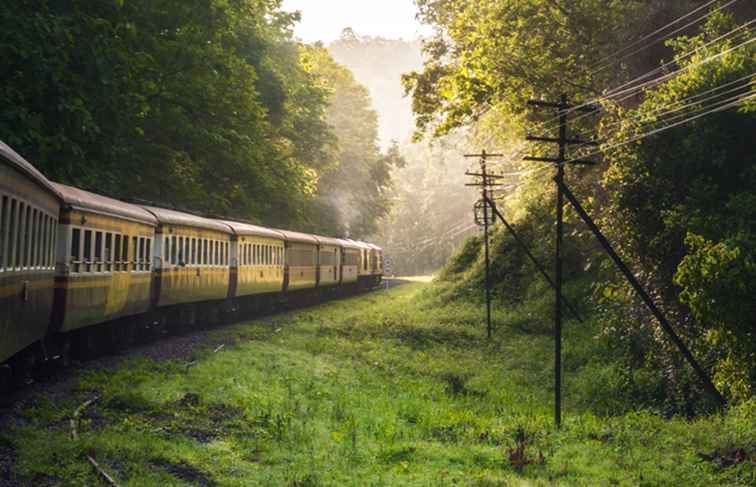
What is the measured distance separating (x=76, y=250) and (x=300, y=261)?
24.5 metres

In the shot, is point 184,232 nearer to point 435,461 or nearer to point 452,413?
point 452,413

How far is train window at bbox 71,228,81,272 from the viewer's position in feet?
50.9

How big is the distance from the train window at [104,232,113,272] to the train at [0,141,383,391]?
4cm

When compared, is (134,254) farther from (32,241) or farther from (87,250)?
(32,241)

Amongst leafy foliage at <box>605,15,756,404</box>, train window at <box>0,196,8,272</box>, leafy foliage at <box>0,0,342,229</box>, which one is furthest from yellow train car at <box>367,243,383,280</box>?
train window at <box>0,196,8,272</box>

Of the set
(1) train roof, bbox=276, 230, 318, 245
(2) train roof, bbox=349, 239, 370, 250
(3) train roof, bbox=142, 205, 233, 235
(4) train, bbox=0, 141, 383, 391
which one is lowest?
(4) train, bbox=0, 141, 383, 391

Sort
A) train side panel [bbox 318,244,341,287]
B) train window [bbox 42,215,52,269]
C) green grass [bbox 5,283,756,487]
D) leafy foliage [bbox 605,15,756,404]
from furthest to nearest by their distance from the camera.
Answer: train side panel [bbox 318,244,341,287]
leafy foliage [bbox 605,15,756,404]
train window [bbox 42,215,52,269]
green grass [bbox 5,283,756,487]

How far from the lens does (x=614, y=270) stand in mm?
23797

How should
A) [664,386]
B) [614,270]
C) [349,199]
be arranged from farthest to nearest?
[349,199] → [614,270] → [664,386]

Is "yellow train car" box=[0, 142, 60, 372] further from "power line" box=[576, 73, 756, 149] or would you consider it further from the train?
"power line" box=[576, 73, 756, 149]

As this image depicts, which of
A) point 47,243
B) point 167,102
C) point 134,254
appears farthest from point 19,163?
point 167,102

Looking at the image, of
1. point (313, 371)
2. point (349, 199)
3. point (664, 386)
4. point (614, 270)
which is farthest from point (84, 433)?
point (349, 199)

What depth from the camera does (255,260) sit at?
32219mm

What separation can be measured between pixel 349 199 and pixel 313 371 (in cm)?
5079
